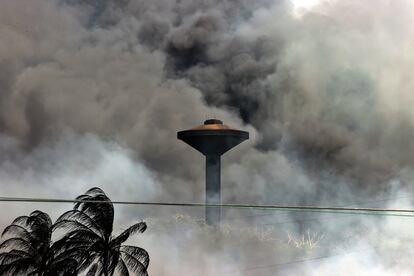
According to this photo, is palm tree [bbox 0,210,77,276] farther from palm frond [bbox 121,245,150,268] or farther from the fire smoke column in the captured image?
the fire smoke column

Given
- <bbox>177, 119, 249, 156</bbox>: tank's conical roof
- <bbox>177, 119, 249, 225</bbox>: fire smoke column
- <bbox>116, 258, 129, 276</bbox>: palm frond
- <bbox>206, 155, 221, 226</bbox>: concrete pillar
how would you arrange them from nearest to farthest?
<bbox>116, 258, 129, 276</bbox>: palm frond, <bbox>177, 119, 249, 156</bbox>: tank's conical roof, <bbox>177, 119, 249, 225</bbox>: fire smoke column, <bbox>206, 155, 221, 226</bbox>: concrete pillar

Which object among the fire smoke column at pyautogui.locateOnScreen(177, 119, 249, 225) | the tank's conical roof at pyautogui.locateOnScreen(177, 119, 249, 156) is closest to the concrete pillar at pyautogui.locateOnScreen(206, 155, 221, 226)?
the fire smoke column at pyautogui.locateOnScreen(177, 119, 249, 225)

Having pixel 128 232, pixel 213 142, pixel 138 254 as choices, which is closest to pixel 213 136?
pixel 213 142

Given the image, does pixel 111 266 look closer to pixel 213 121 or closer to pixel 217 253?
pixel 213 121

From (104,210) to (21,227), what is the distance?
5.77 metres

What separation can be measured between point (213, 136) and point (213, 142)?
3.53 feet

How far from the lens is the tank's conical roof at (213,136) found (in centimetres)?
6244

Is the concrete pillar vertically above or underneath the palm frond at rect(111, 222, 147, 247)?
above

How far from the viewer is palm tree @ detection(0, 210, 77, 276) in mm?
33125

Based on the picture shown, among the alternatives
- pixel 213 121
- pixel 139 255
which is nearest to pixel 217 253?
pixel 213 121

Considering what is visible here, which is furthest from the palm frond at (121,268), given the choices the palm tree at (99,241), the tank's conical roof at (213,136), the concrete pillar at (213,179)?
the concrete pillar at (213,179)

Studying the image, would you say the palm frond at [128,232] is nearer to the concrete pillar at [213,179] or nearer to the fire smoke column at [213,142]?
the fire smoke column at [213,142]

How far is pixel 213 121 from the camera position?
63312mm

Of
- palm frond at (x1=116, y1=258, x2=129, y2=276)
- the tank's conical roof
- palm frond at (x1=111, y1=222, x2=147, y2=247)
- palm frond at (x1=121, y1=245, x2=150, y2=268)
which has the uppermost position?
the tank's conical roof
